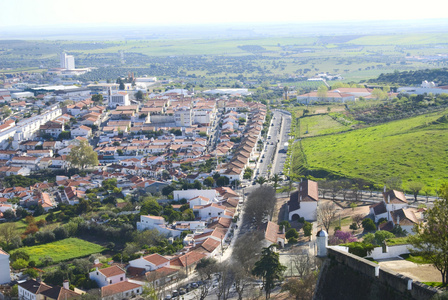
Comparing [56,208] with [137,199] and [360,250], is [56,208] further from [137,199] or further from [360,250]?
[360,250]

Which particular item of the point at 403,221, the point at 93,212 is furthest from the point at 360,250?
the point at 93,212

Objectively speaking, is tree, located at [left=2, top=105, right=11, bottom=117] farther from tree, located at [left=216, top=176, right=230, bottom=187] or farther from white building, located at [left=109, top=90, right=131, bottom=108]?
tree, located at [left=216, top=176, right=230, bottom=187]

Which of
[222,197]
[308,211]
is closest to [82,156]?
[222,197]

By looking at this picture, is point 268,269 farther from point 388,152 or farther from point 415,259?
point 388,152

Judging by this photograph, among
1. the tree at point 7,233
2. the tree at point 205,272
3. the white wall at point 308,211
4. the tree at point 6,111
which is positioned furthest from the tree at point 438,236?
the tree at point 6,111

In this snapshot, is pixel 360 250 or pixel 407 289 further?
pixel 360 250

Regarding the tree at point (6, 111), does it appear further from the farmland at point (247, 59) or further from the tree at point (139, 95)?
the farmland at point (247, 59)
